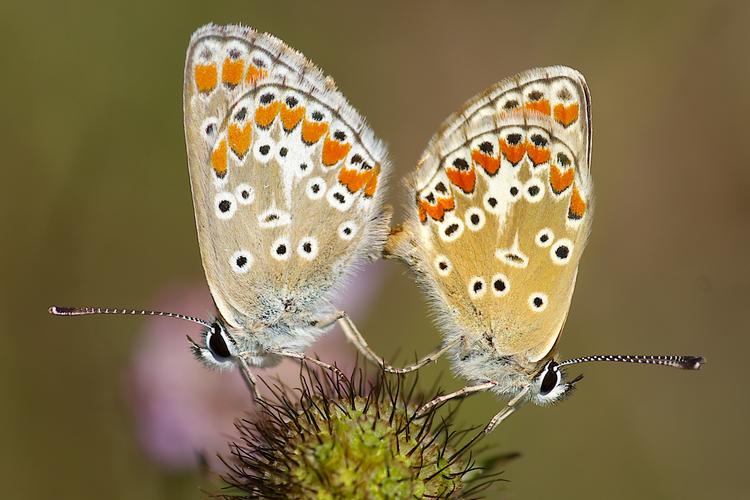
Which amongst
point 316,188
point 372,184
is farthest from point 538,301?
point 316,188

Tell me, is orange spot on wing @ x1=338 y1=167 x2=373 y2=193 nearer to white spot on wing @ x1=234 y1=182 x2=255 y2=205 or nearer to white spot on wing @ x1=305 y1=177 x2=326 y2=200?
white spot on wing @ x1=305 y1=177 x2=326 y2=200

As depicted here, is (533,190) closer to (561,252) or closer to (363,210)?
(561,252)

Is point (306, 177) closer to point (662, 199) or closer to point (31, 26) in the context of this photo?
point (31, 26)

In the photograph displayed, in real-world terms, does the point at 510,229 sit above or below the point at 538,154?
below

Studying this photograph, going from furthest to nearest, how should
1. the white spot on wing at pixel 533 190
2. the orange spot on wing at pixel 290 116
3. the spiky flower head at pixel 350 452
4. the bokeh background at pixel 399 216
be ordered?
the bokeh background at pixel 399 216, the orange spot on wing at pixel 290 116, the white spot on wing at pixel 533 190, the spiky flower head at pixel 350 452

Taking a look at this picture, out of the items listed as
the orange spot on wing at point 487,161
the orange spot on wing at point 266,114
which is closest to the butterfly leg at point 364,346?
the orange spot on wing at point 487,161

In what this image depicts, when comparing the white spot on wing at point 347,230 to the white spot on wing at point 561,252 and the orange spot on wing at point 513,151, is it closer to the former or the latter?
the orange spot on wing at point 513,151
